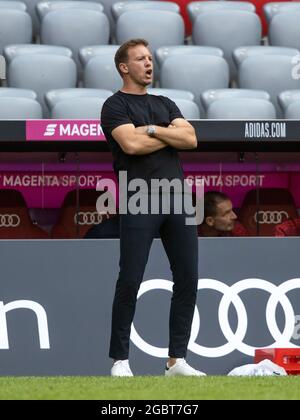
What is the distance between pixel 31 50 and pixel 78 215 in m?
1.57

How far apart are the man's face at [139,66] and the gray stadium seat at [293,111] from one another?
2.88m

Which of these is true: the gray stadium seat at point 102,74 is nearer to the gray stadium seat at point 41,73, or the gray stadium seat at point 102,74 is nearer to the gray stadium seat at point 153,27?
the gray stadium seat at point 41,73

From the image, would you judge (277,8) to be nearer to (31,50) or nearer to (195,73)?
(195,73)

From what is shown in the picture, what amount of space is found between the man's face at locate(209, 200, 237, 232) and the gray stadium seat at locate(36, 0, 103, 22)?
2891mm

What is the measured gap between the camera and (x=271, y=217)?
382 inches

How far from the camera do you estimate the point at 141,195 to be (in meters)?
6.28

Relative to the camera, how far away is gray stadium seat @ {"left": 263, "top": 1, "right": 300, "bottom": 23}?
11.2 meters

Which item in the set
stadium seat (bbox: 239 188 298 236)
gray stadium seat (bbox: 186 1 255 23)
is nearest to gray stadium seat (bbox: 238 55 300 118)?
stadium seat (bbox: 239 188 298 236)

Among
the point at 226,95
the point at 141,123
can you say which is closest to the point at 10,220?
the point at 226,95

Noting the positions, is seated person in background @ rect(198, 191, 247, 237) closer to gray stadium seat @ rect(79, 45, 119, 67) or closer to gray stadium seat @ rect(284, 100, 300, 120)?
gray stadium seat @ rect(284, 100, 300, 120)

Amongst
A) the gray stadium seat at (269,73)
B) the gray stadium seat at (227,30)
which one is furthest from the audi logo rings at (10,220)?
the gray stadium seat at (227,30)

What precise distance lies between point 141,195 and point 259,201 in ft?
11.6
